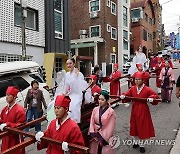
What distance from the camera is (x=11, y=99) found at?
14.7ft

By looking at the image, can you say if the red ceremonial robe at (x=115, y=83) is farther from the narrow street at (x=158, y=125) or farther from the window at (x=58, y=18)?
the window at (x=58, y=18)

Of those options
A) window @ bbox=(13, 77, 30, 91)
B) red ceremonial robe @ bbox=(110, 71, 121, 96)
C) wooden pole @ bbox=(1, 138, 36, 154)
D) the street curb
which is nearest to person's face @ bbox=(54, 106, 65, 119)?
wooden pole @ bbox=(1, 138, 36, 154)

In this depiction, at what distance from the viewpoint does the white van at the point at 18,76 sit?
276 inches

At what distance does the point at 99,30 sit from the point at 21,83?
61.1ft

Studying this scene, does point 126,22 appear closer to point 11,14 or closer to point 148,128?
point 11,14

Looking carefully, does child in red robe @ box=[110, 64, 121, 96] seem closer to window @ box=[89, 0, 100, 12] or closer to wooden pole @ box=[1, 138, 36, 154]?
wooden pole @ box=[1, 138, 36, 154]

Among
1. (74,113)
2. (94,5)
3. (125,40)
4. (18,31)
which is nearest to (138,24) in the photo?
(125,40)

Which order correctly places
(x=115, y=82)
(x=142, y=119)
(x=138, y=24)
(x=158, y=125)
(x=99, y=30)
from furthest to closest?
1. (x=138, y=24)
2. (x=99, y=30)
3. (x=115, y=82)
4. (x=158, y=125)
5. (x=142, y=119)

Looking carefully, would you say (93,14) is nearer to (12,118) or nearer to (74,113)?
(74,113)

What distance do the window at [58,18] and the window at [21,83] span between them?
859 centimetres

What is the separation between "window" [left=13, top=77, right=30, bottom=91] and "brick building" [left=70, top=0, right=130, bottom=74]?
16178mm

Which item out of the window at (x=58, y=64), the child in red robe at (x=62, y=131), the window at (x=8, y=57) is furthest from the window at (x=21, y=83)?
the window at (x=58, y=64)

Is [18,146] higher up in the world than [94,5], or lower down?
lower down

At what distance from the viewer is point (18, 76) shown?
7.80 m
